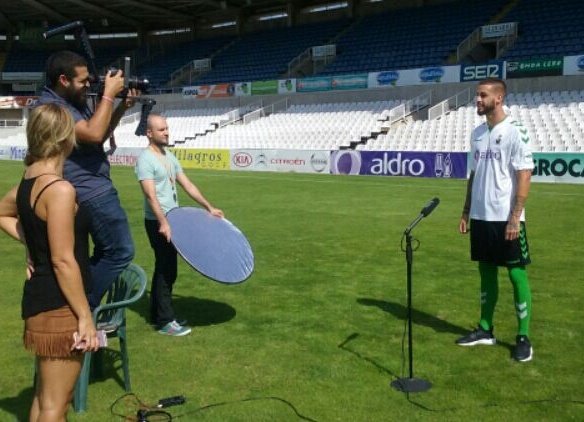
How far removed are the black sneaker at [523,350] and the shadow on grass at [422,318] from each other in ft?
0.59

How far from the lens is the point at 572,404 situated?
4.09 metres

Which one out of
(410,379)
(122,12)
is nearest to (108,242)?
(410,379)

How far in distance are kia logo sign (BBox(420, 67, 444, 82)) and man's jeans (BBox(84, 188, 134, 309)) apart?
29.4m

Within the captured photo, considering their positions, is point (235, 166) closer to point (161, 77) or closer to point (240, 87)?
point (240, 87)

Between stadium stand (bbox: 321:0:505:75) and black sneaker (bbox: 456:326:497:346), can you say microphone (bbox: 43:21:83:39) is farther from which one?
stadium stand (bbox: 321:0:505:75)

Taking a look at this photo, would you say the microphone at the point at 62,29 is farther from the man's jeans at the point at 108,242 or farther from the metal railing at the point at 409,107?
the metal railing at the point at 409,107

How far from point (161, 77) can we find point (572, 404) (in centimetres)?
5026

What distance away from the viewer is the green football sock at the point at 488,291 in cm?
521

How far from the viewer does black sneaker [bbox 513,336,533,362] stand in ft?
16.1

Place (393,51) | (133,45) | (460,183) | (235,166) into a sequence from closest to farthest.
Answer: (460,183) < (235,166) < (393,51) < (133,45)

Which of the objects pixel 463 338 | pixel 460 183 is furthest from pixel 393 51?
pixel 463 338

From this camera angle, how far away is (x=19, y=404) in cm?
418

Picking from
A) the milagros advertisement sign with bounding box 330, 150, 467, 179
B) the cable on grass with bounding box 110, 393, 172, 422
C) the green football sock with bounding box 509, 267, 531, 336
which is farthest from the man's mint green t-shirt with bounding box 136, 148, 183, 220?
the milagros advertisement sign with bounding box 330, 150, 467, 179

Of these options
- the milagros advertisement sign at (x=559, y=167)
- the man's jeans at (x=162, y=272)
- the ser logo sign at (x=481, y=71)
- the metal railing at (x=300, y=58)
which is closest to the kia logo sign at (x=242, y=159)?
the ser logo sign at (x=481, y=71)
